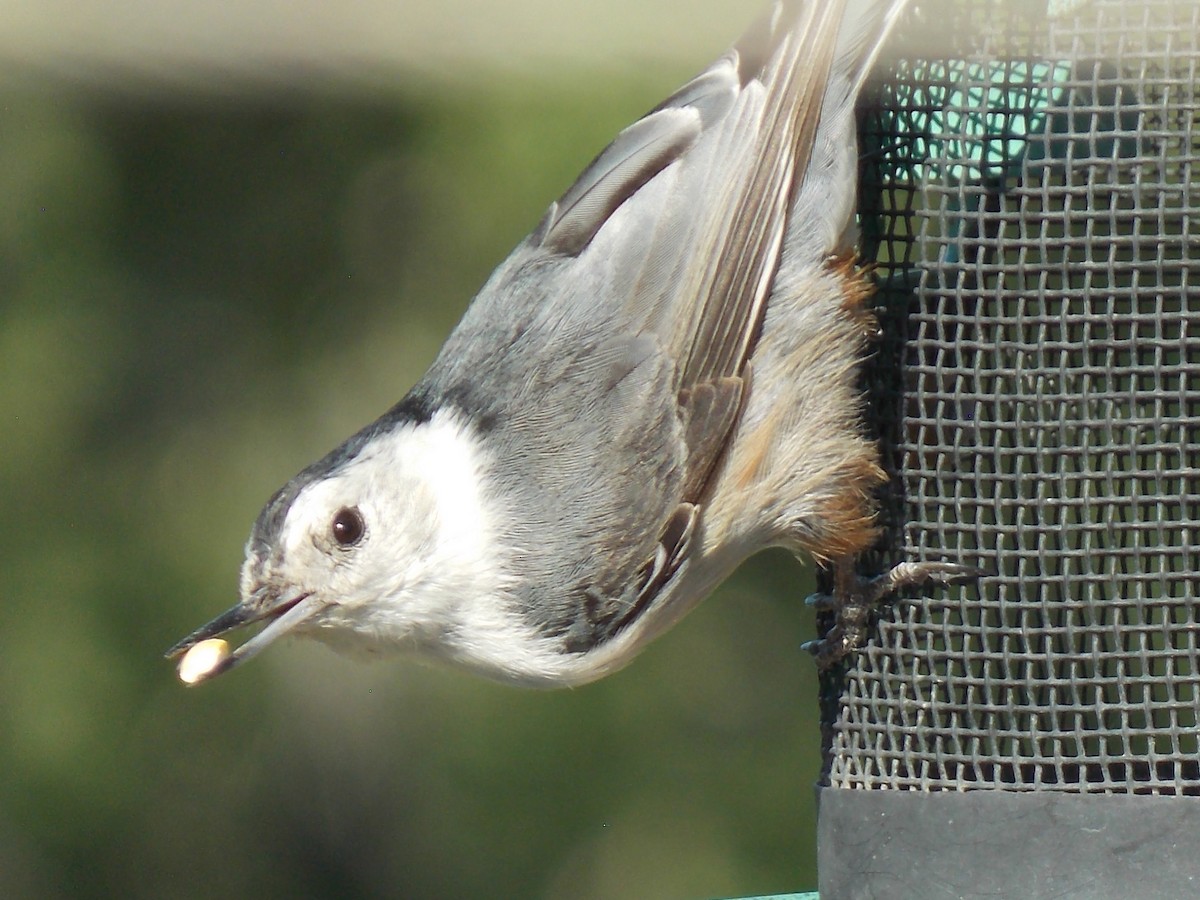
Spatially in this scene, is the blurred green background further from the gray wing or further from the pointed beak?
the pointed beak

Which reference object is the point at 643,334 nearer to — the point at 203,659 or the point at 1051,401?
the point at 1051,401

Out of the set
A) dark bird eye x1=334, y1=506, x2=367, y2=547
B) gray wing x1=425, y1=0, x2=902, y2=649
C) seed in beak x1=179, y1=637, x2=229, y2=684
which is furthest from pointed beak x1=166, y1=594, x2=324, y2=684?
gray wing x1=425, y1=0, x2=902, y2=649

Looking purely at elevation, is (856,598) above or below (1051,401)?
below

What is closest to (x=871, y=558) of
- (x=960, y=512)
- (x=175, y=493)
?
(x=960, y=512)

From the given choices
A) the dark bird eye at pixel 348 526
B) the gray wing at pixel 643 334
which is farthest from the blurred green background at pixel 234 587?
the dark bird eye at pixel 348 526

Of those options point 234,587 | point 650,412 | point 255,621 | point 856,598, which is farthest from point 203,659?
point 234,587

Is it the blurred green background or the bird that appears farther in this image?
the blurred green background
